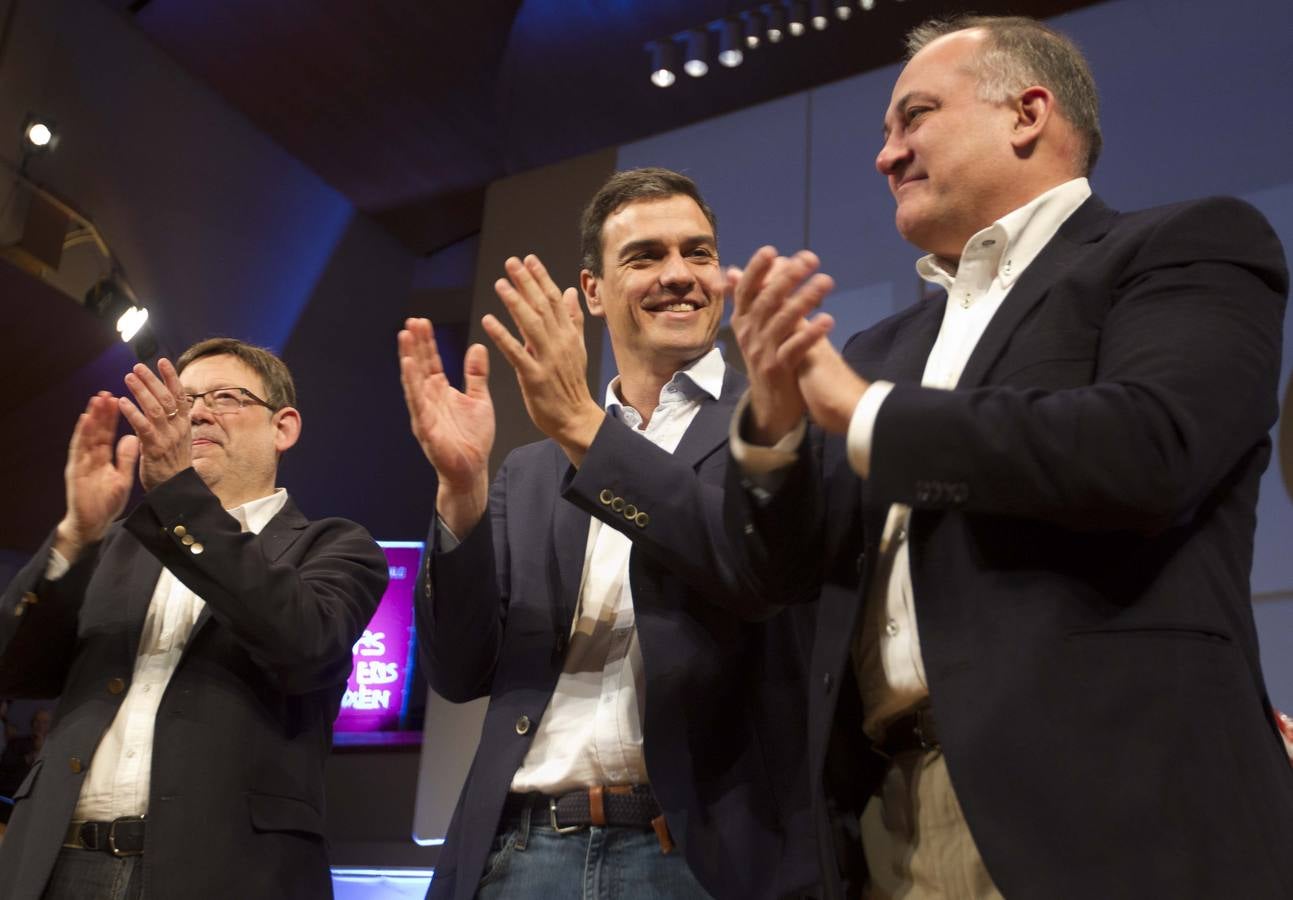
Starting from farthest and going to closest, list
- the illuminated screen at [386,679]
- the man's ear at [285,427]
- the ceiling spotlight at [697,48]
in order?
1. the illuminated screen at [386,679]
2. the ceiling spotlight at [697,48]
3. the man's ear at [285,427]

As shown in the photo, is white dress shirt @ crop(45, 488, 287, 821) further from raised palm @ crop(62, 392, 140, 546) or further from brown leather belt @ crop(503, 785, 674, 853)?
brown leather belt @ crop(503, 785, 674, 853)

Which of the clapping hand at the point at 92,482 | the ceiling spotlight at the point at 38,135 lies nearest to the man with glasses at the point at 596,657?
the clapping hand at the point at 92,482

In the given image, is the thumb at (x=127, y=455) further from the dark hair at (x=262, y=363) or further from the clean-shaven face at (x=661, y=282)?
the clean-shaven face at (x=661, y=282)

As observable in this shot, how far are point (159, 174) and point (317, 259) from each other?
1.24m

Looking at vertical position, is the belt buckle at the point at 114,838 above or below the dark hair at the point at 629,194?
below

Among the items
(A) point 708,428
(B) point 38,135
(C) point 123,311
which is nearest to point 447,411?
(A) point 708,428

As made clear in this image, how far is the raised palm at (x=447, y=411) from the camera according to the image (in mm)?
1694

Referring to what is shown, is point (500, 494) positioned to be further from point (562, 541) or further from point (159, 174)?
point (159, 174)

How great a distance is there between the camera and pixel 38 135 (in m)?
5.53

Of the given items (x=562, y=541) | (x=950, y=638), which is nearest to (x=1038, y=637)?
(x=950, y=638)

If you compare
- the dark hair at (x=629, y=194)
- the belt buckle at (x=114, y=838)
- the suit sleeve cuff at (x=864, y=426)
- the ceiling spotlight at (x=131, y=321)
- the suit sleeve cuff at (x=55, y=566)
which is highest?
the ceiling spotlight at (x=131, y=321)

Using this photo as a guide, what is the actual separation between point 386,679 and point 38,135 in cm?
305

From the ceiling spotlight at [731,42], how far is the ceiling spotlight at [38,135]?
3.14 metres

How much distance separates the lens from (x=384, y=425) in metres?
7.80
